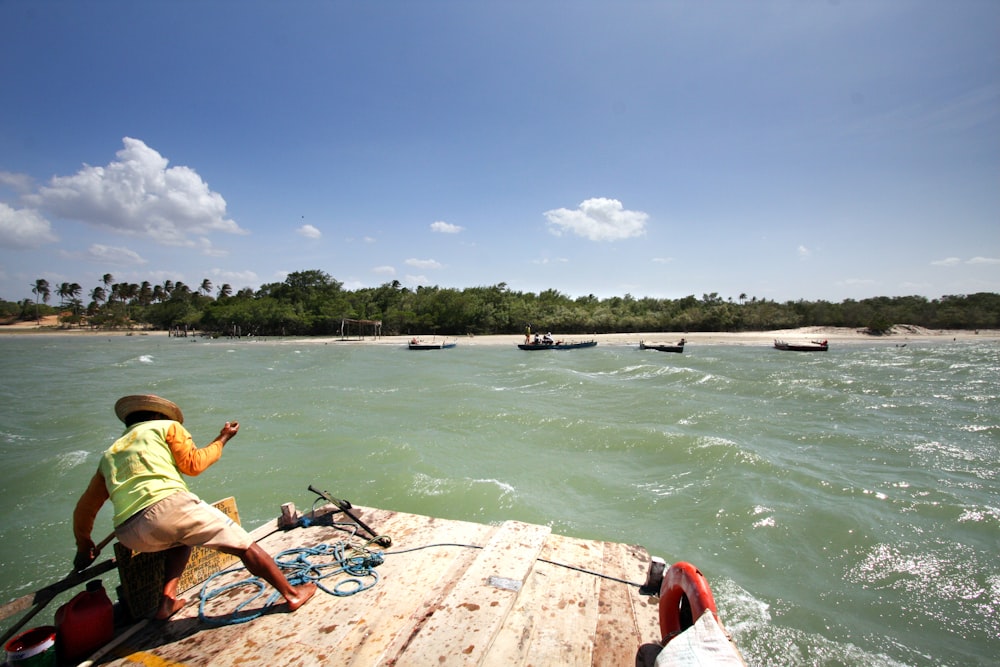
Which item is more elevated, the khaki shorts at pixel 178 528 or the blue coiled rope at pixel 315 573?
the khaki shorts at pixel 178 528

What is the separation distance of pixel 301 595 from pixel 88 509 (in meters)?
1.55

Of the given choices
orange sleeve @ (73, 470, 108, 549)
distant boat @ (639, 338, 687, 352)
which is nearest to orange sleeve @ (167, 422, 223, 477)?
orange sleeve @ (73, 470, 108, 549)

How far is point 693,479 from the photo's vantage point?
→ 26.9ft

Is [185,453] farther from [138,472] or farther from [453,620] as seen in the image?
[453,620]

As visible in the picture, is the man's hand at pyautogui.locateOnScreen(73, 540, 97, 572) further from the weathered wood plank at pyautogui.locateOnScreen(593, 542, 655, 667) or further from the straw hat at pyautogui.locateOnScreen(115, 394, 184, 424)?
the weathered wood plank at pyautogui.locateOnScreen(593, 542, 655, 667)

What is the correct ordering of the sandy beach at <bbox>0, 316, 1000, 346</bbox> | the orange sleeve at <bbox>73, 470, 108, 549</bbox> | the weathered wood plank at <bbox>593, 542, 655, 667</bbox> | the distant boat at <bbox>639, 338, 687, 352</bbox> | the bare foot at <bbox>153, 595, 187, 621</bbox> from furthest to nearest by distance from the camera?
the sandy beach at <bbox>0, 316, 1000, 346</bbox>, the distant boat at <bbox>639, 338, 687, 352</bbox>, the bare foot at <bbox>153, 595, 187, 621</bbox>, the orange sleeve at <bbox>73, 470, 108, 549</bbox>, the weathered wood plank at <bbox>593, 542, 655, 667</bbox>

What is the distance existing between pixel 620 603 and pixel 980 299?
325ft

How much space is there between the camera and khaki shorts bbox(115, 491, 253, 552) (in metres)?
2.75

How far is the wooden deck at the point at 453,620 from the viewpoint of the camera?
8.57 ft

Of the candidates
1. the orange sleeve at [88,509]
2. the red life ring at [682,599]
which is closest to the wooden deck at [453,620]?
the red life ring at [682,599]

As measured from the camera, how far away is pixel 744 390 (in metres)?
18.4

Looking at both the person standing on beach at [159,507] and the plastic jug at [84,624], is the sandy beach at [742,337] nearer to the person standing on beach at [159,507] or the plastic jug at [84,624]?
the person standing on beach at [159,507]

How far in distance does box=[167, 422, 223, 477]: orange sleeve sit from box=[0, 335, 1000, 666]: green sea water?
4.20 metres

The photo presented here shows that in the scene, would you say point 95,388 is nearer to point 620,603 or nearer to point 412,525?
point 412,525
